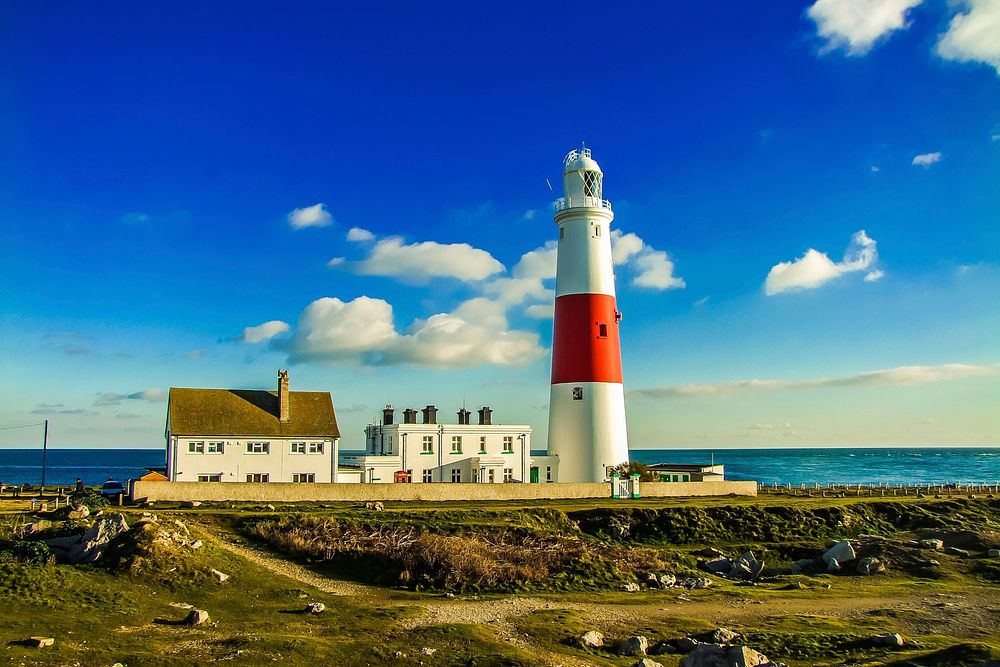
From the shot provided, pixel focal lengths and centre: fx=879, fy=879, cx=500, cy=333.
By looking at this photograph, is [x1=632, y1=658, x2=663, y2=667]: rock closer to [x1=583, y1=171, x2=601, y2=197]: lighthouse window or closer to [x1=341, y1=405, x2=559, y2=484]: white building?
[x1=341, y1=405, x2=559, y2=484]: white building

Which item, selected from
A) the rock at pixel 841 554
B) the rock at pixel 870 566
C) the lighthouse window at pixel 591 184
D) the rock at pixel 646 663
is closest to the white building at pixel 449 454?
the lighthouse window at pixel 591 184

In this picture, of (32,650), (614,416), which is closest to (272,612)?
(32,650)

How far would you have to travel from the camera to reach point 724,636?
21.3 meters

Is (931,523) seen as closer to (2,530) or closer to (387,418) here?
(387,418)

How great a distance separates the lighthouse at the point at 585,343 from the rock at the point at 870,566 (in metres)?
18.1

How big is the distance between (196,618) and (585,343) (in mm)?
30751

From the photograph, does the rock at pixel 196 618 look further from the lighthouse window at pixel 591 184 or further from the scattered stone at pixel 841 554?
the lighthouse window at pixel 591 184

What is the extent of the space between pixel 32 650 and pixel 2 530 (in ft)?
44.4

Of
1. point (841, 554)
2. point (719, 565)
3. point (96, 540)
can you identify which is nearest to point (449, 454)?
point (719, 565)

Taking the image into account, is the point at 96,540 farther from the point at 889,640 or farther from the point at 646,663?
the point at 889,640

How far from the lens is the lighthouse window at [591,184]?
5038 cm

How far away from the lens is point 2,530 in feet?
96.9

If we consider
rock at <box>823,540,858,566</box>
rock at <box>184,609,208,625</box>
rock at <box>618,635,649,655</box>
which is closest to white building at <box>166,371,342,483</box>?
rock at <box>184,609,208,625</box>

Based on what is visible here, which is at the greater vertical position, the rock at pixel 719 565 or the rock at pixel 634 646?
the rock at pixel 719 565
